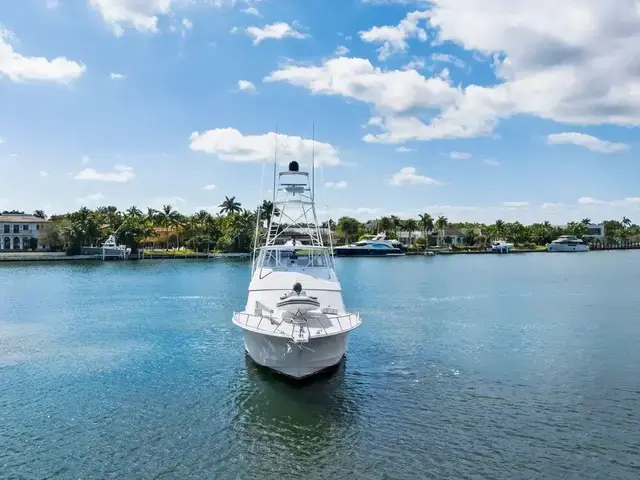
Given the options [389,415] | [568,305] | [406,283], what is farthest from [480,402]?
[406,283]

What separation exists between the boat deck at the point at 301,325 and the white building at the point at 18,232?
138 meters

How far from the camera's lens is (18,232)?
144m

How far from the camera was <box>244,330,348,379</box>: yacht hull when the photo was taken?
2325 centimetres

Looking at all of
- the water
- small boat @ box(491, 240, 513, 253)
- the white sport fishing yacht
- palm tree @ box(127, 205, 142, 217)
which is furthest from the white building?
small boat @ box(491, 240, 513, 253)

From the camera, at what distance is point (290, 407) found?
859 inches

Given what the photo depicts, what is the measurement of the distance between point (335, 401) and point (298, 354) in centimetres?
260

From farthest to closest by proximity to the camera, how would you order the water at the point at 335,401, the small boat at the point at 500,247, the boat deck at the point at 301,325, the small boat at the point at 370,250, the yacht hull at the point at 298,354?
the small boat at the point at 500,247, the small boat at the point at 370,250, the yacht hull at the point at 298,354, the boat deck at the point at 301,325, the water at the point at 335,401

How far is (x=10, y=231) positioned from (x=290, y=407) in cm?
14854

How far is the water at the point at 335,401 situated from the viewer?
17094 mm

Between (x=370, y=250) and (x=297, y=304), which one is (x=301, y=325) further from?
(x=370, y=250)

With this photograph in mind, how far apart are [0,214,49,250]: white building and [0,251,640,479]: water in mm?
112223

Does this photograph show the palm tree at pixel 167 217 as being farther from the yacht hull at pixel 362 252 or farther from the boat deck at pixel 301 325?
the boat deck at pixel 301 325

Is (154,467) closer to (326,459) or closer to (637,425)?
(326,459)

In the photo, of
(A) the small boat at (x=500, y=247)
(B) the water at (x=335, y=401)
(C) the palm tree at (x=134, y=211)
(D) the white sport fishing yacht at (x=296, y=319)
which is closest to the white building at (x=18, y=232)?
(C) the palm tree at (x=134, y=211)
